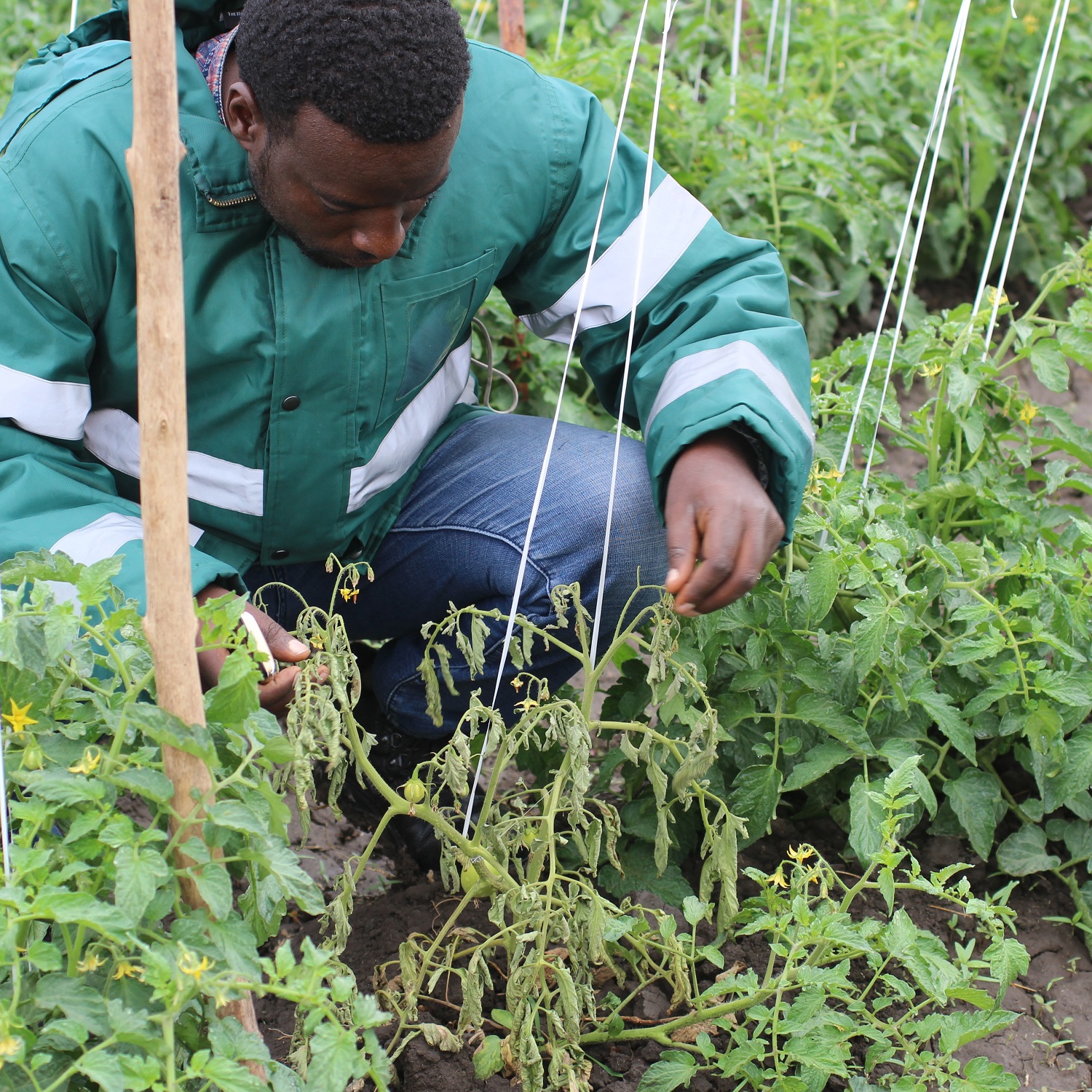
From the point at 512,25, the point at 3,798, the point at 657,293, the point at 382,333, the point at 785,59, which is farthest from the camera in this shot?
the point at 785,59

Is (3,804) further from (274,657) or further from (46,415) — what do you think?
(46,415)

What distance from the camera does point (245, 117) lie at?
5.26 ft

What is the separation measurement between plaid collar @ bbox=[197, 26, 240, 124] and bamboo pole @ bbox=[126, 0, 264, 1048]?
22.4 inches

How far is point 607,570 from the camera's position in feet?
6.60

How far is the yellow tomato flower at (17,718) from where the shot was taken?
4.05 feet

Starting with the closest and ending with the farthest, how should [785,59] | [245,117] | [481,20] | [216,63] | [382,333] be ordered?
[245,117] < [216,63] < [382,333] < [481,20] < [785,59]

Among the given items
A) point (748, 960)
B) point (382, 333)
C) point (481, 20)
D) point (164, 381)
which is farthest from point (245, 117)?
point (481, 20)

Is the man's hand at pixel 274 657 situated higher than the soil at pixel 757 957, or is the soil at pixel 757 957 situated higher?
the man's hand at pixel 274 657

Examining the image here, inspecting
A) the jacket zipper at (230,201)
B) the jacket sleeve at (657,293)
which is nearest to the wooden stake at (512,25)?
the jacket sleeve at (657,293)

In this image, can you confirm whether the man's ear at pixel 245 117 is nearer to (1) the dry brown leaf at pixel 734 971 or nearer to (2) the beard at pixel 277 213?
(2) the beard at pixel 277 213

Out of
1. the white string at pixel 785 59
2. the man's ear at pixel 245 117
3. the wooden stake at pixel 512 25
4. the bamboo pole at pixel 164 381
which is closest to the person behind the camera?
the bamboo pole at pixel 164 381

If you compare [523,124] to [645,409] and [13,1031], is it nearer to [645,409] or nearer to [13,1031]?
[645,409]

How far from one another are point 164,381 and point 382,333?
72 centimetres

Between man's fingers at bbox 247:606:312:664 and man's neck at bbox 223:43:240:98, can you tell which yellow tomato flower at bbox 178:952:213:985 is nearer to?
man's fingers at bbox 247:606:312:664
